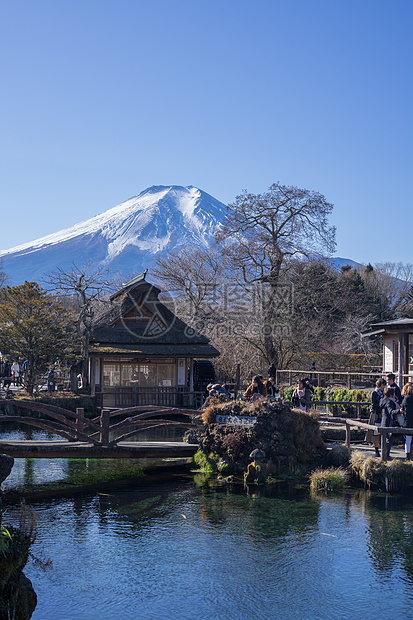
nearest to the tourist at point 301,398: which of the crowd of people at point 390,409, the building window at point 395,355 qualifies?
the crowd of people at point 390,409

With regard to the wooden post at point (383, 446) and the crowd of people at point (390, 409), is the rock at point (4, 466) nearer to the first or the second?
the wooden post at point (383, 446)

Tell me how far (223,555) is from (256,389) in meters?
7.91

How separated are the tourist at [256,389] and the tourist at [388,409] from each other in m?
3.92

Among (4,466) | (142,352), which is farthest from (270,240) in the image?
(4,466)

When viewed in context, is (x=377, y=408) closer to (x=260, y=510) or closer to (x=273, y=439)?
(x=273, y=439)

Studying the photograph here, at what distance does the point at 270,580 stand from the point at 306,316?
3722 cm

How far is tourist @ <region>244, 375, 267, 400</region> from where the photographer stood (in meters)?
17.9

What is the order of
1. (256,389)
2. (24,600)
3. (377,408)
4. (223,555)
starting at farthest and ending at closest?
(256,389) < (377,408) < (223,555) < (24,600)

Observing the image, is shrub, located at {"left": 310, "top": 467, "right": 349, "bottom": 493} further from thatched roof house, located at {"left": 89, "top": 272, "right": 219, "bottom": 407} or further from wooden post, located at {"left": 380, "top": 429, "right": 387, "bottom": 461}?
thatched roof house, located at {"left": 89, "top": 272, "right": 219, "bottom": 407}

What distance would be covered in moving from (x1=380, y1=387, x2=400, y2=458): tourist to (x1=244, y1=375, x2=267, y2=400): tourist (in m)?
3.92

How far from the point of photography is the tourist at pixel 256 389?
1792cm

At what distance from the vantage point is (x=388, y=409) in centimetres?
1484

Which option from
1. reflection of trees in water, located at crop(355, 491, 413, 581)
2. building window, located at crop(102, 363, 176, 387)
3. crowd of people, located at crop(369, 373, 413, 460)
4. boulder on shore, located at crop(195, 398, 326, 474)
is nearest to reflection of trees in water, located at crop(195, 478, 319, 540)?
boulder on shore, located at crop(195, 398, 326, 474)

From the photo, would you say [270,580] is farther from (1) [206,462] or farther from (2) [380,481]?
(1) [206,462]
